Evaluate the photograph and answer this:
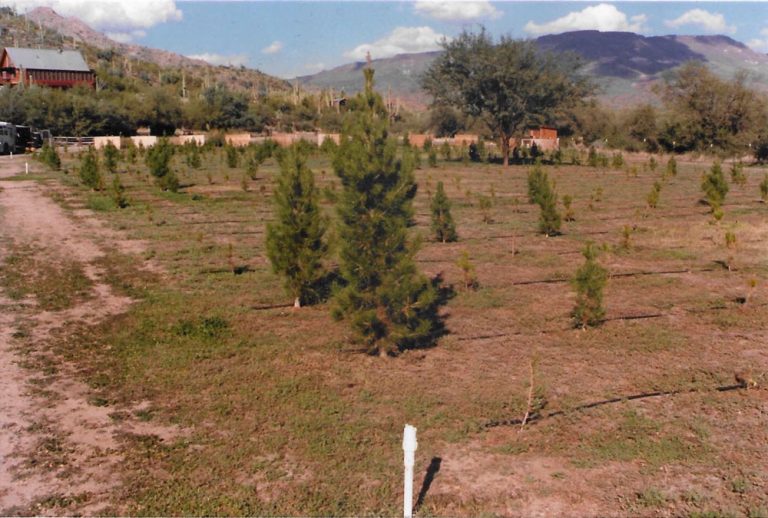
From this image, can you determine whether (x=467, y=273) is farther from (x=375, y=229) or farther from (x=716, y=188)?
(x=716, y=188)

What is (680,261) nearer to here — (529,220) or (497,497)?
(529,220)

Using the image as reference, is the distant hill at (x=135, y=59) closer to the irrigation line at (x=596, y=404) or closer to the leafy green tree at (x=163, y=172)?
the leafy green tree at (x=163, y=172)

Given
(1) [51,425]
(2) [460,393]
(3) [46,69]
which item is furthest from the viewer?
(3) [46,69]

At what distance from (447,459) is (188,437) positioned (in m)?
2.16

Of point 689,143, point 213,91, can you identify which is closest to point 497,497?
point 689,143

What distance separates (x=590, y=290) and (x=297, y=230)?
154 inches

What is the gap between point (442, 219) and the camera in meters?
13.9

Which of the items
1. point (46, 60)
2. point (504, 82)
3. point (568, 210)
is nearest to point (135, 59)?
point (46, 60)

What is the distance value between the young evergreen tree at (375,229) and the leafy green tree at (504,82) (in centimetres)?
2973

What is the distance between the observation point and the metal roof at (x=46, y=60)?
6406cm

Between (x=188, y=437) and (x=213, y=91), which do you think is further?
(x=213, y=91)

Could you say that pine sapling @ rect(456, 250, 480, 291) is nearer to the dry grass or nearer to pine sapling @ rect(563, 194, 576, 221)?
the dry grass

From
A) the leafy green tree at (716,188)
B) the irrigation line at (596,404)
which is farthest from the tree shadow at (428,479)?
the leafy green tree at (716,188)

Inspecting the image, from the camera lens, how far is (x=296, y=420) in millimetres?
5648
